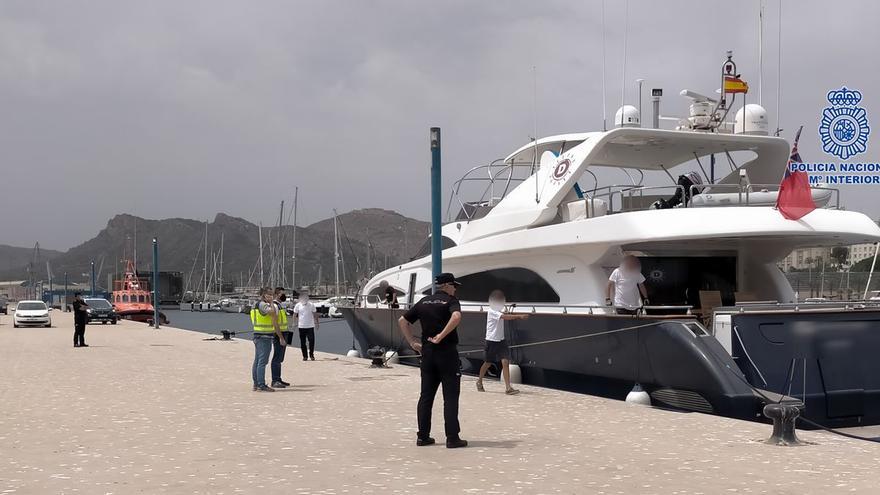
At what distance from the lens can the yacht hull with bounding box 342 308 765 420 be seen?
10469 mm

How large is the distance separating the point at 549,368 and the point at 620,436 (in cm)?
491

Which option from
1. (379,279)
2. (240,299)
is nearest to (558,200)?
(379,279)

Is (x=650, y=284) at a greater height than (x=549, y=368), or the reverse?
(x=650, y=284)

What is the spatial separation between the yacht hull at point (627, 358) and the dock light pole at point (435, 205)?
3.95 ft

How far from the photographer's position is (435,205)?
16656 mm

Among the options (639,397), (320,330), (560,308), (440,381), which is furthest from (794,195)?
(320,330)

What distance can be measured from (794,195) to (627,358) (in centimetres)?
322

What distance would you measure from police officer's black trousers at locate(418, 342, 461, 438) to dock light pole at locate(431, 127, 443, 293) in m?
7.93

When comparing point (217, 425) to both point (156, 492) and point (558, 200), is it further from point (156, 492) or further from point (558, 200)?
point (558, 200)

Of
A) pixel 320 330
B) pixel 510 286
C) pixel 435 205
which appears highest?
pixel 435 205

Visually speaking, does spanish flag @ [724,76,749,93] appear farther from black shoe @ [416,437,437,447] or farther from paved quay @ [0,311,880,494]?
black shoe @ [416,437,437,447]

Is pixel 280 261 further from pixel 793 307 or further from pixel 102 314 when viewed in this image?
pixel 793 307

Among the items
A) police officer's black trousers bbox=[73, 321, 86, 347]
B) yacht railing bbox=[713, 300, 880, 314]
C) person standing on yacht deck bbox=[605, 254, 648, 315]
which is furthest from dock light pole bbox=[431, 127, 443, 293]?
police officer's black trousers bbox=[73, 321, 86, 347]

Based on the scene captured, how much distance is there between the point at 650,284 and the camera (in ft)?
46.7
